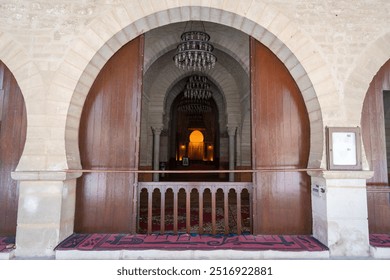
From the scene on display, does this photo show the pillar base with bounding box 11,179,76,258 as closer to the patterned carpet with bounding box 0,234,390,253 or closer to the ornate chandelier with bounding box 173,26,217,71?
the patterned carpet with bounding box 0,234,390,253

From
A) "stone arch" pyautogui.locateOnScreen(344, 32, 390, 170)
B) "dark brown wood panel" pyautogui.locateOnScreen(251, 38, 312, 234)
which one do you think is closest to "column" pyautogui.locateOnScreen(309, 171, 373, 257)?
"dark brown wood panel" pyautogui.locateOnScreen(251, 38, 312, 234)

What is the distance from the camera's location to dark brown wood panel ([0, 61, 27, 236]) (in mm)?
4105

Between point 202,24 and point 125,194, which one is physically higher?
point 202,24

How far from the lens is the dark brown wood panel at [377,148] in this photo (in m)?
4.12

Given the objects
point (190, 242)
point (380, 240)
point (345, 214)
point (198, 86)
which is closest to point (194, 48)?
point (198, 86)

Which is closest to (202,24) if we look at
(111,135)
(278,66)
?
(278,66)

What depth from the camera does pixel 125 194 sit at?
4.18 meters

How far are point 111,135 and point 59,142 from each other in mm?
832

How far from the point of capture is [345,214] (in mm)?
3557

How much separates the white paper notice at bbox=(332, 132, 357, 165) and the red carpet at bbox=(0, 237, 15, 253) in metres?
4.83

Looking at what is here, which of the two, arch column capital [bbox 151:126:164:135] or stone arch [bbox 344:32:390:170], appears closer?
stone arch [bbox 344:32:390:170]

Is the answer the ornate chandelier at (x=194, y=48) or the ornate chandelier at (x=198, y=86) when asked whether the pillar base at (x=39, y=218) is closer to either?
the ornate chandelier at (x=194, y=48)

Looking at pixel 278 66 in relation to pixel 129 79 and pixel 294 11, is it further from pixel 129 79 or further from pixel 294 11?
pixel 129 79
